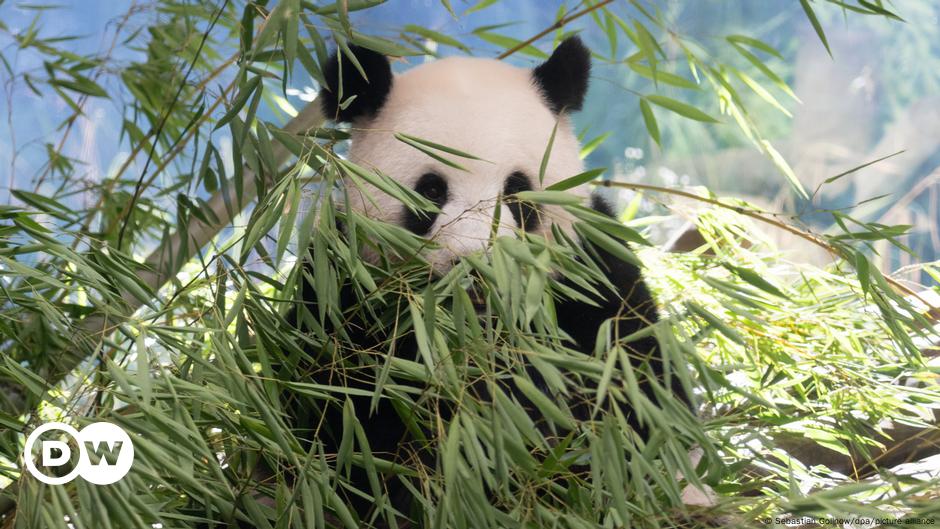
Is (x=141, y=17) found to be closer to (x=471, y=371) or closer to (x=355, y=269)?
(x=355, y=269)

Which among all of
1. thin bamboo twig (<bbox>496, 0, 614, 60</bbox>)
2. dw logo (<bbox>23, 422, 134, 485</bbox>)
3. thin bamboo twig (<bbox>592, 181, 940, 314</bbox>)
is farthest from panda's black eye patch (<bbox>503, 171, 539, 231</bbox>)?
dw logo (<bbox>23, 422, 134, 485</bbox>)

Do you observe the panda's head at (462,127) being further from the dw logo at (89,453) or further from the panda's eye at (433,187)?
the dw logo at (89,453)

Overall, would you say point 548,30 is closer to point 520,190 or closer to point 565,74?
point 565,74

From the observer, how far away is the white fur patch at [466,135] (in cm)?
164

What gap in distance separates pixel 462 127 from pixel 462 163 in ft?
0.26

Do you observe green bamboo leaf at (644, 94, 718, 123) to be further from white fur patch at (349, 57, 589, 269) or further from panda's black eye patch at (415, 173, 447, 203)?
panda's black eye patch at (415, 173, 447, 203)

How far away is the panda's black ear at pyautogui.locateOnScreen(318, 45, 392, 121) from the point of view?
1747 millimetres

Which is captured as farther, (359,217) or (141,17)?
(141,17)

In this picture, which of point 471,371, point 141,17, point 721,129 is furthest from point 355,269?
point 721,129

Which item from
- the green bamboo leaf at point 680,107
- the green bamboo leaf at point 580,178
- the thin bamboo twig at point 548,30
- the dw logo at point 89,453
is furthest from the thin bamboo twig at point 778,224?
the dw logo at point 89,453

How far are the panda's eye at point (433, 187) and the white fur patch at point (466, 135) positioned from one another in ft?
0.03

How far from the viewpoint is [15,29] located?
4.70 meters

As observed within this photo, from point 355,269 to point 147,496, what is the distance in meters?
0.39

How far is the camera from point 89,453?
1042 mm
